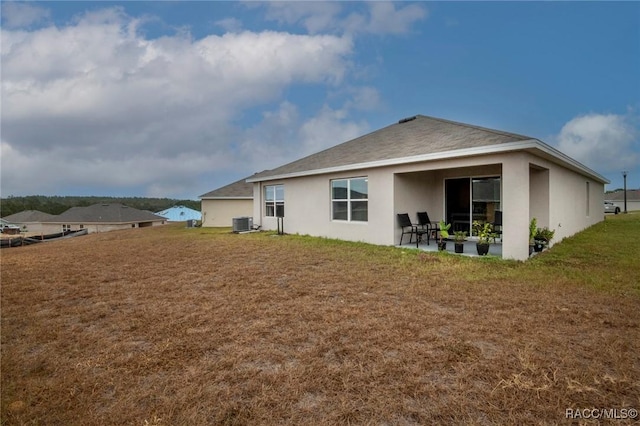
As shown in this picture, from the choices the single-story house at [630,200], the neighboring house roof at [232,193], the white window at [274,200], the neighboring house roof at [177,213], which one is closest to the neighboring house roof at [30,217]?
the neighboring house roof at [177,213]

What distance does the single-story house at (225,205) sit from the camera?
2376 cm

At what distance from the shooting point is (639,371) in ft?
8.91

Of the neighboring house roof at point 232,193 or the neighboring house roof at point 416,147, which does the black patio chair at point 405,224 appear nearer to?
the neighboring house roof at point 416,147

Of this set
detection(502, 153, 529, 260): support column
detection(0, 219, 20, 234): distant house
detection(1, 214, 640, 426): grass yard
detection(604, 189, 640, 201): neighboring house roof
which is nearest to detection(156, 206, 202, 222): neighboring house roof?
detection(0, 219, 20, 234): distant house

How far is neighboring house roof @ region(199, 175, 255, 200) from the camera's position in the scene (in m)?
23.6

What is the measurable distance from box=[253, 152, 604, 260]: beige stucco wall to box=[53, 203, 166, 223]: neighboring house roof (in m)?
41.5

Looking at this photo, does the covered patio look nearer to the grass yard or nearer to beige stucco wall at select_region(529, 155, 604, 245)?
beige stucco wall at select_region(529, 155, 604, 245)

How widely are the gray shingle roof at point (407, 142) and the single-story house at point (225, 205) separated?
8.45 m

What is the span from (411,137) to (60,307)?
10537mm

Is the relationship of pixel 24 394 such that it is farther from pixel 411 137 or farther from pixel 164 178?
pixel 164 178

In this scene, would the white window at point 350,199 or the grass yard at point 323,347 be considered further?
the white window at point 350,199

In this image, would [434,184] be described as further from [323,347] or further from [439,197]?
[323,347]

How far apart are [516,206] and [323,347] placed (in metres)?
6.19

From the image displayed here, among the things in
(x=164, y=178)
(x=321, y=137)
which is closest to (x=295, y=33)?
(x=321, y=137)
